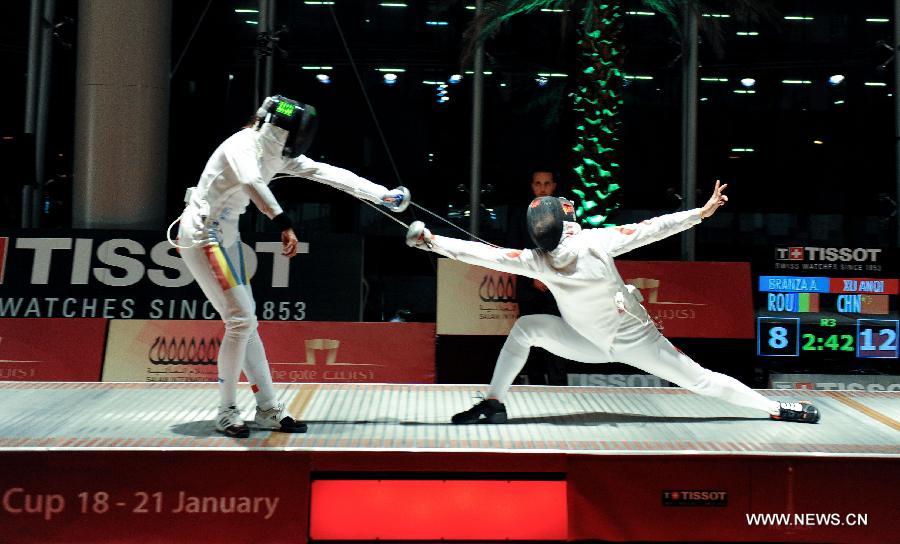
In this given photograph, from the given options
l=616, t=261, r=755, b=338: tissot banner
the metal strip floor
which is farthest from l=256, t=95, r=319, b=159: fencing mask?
l=616, t=261, r=755, b=338: tissot banner

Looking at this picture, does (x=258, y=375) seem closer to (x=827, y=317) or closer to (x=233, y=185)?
(x=233, y=185)

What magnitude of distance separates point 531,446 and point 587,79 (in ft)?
13.8

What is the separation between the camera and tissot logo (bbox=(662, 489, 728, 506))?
134 inches

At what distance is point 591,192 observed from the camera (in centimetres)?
688

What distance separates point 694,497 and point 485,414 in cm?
103

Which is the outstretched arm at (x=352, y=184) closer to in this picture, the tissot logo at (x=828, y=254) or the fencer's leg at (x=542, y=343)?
the fencer's leg at (x=542, y=343)

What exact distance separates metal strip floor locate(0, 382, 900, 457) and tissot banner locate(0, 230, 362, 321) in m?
1.35

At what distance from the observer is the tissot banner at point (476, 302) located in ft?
19.7

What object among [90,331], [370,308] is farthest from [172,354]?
[370,308]

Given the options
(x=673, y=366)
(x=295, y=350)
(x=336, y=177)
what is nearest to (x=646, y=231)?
(x=673, y=366)

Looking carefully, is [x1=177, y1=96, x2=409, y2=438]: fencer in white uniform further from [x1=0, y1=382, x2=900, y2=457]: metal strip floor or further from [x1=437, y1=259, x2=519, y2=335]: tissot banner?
→ [x1=437, y1=259, x2=519, y2=335]: tissot banner

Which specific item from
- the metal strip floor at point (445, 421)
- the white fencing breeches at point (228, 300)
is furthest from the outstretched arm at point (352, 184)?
the metal strip floor at point (445, 421)

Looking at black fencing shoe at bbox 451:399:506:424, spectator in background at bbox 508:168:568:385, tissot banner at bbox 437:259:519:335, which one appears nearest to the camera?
black fencing shoe at bbox 451:399:506:424

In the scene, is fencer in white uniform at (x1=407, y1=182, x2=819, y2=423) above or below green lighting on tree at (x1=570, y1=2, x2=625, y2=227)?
below
